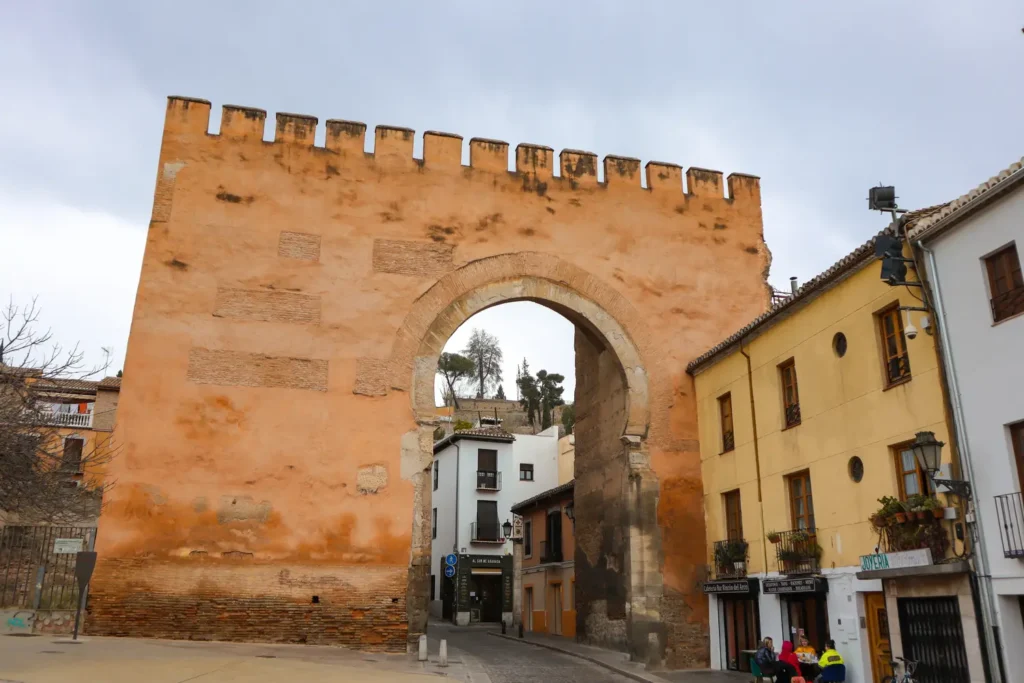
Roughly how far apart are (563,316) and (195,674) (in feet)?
30.2

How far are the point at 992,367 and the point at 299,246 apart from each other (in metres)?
10.5

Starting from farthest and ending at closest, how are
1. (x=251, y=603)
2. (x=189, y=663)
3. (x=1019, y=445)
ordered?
(x=251, y=603) < (x=189, y=663) < (x=1019, y=445)

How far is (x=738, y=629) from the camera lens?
43.5 ft

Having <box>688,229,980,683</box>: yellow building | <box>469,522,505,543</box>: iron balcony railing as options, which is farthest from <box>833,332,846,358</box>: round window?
<box>469,522,505,543</box>: iron balcony railing

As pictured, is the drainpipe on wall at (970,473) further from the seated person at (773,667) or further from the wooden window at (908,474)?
the seated person at (773,667)

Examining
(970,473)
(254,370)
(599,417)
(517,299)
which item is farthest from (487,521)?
(970,473)

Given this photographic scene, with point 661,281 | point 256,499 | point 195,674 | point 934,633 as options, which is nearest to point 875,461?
point 934,633

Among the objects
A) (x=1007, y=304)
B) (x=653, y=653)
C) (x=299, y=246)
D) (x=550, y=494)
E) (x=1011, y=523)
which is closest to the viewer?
(x=1011, y=523)

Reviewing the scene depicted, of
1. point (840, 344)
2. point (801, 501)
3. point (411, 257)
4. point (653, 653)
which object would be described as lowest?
point (653, 653)

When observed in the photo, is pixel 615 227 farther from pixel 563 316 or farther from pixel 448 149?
pixel 448 149

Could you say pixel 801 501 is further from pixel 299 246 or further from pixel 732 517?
pixel 299 246

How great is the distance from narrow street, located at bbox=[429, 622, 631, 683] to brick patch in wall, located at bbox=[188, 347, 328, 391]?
5.09 meters

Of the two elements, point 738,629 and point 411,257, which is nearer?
point 738,629

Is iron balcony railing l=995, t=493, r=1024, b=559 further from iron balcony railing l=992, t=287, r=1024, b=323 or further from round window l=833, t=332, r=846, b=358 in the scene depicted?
round window l=833, t=332, r=846, b=358
